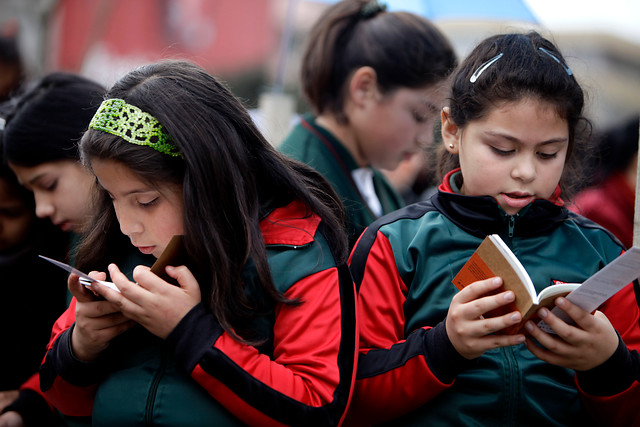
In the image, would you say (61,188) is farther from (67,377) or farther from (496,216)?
(496,216)

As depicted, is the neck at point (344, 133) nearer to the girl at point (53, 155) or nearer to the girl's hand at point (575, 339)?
the girl at point (53, 155)

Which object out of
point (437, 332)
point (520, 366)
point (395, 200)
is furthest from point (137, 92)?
point (395, 200)

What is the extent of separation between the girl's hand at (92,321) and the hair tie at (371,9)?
189 cm

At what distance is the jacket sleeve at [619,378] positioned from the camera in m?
1.72

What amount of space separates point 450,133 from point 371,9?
1245 mm

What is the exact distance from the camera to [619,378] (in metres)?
1.73

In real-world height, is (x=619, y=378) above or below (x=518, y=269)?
below

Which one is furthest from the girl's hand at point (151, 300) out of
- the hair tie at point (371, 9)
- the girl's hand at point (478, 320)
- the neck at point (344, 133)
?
the hair tie at point (371, 9)

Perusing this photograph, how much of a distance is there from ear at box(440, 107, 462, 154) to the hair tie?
3.78 feet

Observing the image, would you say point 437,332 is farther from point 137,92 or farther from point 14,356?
point 14,356

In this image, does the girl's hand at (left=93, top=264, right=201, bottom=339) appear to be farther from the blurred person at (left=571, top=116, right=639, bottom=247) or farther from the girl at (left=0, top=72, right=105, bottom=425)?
the blurred person at (left=571, top=116, right=639, bottom=247)

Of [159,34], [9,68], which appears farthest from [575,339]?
[159,34]

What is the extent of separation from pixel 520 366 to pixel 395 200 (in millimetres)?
1750

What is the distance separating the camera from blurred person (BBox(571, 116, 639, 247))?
421cm
